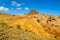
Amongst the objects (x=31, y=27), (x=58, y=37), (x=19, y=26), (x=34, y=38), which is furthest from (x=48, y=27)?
(x=34, y=38)

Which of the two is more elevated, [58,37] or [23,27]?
[23,27]

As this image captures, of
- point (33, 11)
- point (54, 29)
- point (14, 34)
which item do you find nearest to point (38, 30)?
point (54, 29)

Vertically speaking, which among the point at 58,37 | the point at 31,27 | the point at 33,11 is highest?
the point at 33,11

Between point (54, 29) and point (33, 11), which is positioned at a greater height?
point (33, 11)

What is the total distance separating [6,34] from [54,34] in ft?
28.3

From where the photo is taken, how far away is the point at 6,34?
13906 mm

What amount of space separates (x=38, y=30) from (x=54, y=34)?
112 inches

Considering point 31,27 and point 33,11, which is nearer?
point 31,27

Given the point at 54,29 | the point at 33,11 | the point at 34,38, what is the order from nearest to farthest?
the point at 34,38 < the point at 54,29 < the point at 33,11

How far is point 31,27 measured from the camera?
746 inches

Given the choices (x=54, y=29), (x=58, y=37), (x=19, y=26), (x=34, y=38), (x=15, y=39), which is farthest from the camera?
(x=54, y=29)

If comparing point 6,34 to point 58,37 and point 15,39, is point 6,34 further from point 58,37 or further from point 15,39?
point 58,37

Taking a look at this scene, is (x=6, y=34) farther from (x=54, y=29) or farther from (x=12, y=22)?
(x=54, y=29)

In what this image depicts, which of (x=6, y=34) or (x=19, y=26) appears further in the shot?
(x=19, y=26)
